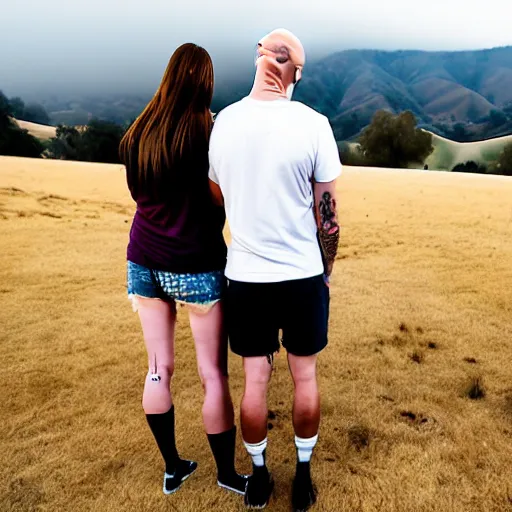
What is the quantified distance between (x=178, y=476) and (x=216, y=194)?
1.52 m

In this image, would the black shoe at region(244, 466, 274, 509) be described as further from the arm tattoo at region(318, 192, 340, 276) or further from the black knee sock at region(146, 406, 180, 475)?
the arm tattoo at region(318, 192, 340, 276)

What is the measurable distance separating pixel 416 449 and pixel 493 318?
8.52 ft

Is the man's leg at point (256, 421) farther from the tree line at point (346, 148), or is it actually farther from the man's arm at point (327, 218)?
the tree line at point (346, 148)

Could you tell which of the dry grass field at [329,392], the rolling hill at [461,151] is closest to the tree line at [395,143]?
the rolling hill at [461,151]

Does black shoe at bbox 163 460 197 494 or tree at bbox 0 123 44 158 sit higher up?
black shoe at bbox 163 460 197 494

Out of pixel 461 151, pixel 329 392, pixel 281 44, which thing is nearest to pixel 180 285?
pixel 281 44

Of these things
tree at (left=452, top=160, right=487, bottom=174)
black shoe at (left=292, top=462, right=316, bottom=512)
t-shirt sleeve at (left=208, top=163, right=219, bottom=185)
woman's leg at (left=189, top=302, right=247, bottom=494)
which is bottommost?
tree at (left=452, top=160, right=487, bottom=174)

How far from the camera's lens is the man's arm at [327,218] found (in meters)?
1.96

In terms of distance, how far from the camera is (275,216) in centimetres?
188

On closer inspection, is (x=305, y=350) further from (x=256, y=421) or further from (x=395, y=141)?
(x=395, y=141)

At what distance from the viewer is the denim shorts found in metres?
2.11

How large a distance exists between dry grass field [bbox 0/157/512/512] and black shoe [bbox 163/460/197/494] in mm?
42

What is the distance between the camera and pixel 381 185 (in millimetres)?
16359

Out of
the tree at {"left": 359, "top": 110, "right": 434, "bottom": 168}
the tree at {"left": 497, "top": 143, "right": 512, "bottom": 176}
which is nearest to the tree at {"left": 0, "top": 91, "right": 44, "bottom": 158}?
the tree at {"left": 359, "top": 110, "right": 434, "bottom": 168}
